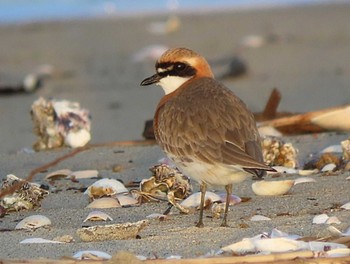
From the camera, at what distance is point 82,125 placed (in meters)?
6.75

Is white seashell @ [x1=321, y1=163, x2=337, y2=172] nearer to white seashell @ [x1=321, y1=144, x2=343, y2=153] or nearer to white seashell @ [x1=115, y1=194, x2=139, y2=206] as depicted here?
white seashell @ [x1=321, y1=144, x2=343, y2=153]

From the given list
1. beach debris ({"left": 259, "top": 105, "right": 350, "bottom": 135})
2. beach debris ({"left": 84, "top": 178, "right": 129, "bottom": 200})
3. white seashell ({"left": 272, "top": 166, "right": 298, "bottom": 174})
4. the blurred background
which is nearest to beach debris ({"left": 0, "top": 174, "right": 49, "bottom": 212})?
beach debris ({"left": 84, "top": 178, "right": 129, "bottom": 200})

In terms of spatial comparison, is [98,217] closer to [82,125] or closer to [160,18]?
[82,125]

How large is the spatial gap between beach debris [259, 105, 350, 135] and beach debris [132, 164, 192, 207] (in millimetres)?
1512

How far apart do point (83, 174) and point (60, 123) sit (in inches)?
34.8

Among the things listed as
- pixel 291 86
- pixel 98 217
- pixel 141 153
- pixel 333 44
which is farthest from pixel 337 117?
pixel 333 44

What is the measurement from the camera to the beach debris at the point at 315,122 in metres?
6.64

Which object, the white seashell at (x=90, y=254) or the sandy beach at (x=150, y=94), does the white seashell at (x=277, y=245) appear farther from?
the white seashell at (x=90, y=254)

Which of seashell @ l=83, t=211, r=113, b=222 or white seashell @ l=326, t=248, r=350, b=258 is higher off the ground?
white seashell @ l=326, t=248, r=350, b=258

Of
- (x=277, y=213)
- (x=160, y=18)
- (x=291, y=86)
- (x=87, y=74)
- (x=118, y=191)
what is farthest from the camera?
(x=160, y=18)

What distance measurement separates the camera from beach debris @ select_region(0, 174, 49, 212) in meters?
5.03

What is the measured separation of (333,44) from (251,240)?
32.3 feet

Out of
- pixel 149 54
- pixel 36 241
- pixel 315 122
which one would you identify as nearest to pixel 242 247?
pixel 36 241

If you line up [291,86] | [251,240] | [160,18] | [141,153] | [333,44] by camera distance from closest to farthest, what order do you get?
[251,240] → [141,153] → [291,86] → [333,44] → [160,18]
